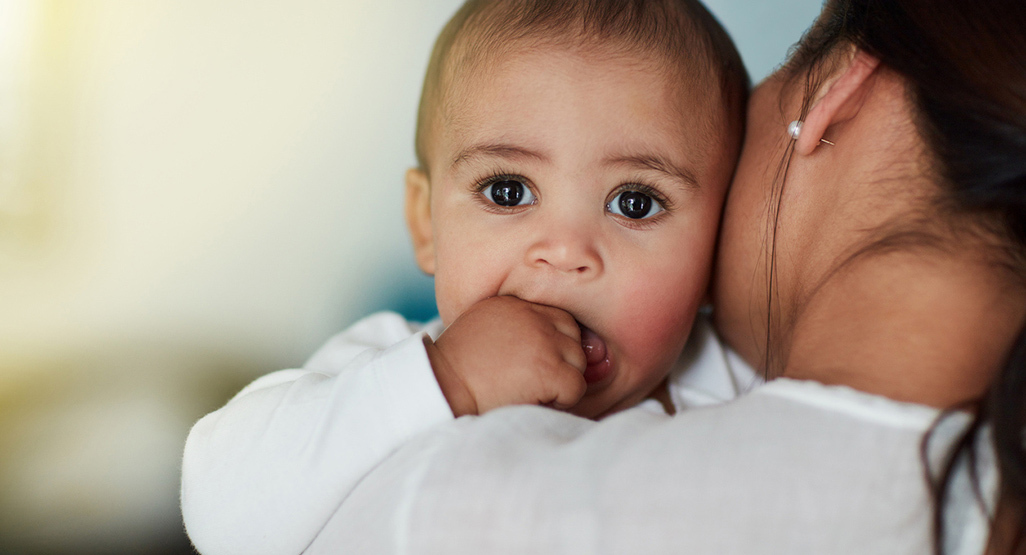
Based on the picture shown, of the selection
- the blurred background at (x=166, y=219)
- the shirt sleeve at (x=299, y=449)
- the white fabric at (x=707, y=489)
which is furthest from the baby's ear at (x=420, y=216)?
the white fabric at (x=707, y=489)

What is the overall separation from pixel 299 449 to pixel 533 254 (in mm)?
369

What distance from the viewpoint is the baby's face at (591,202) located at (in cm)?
94

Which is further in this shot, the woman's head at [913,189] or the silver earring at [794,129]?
the silver earring at [794,129]

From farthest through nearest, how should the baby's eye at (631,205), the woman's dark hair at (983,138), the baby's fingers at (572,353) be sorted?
the baby's eye at (631,205), the baby's fingers at (572,353), the woman's dark hair at (983,138)

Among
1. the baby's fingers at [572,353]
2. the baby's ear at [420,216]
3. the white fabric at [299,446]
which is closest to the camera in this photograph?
the white fabric at [299,446]

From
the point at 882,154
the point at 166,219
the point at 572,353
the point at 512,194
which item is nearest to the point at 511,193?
the point at 512,194

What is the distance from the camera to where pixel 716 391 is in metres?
1.26

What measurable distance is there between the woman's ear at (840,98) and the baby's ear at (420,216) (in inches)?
25.4

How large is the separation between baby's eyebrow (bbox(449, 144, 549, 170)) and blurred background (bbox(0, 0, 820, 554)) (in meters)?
0.82

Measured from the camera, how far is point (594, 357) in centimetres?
96

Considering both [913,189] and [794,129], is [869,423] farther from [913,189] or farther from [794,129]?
[794,129]

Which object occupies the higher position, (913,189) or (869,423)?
(913,189)

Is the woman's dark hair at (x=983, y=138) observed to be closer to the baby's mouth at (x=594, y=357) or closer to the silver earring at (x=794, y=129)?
the silver earring at (x=794, y=129)

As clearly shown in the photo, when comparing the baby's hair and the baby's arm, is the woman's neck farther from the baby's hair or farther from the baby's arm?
the baby's hair
